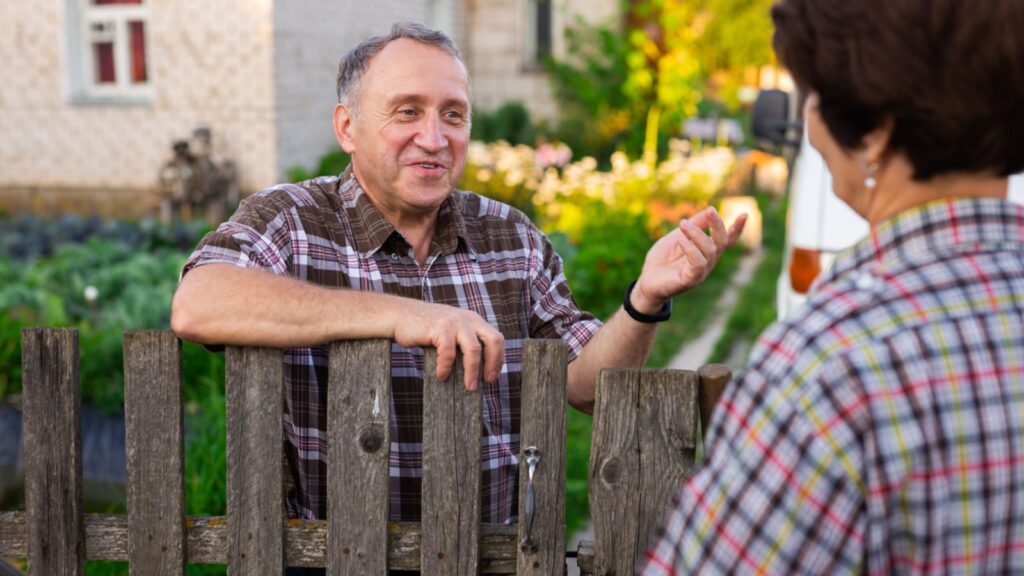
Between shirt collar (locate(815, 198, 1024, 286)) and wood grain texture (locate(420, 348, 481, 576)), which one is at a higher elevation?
shirt collar (locate(815, 198, 1024, 286))

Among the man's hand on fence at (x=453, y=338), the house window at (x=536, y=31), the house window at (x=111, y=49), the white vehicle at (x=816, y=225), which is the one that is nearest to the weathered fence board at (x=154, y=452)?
the man's hand on fence at (x=453, y=338)

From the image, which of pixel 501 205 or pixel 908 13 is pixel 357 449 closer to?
pixel 501 205

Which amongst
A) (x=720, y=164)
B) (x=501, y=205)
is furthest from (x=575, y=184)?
(x=501, y=205)

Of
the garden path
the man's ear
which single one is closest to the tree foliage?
the garden path

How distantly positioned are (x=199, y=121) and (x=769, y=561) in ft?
33.3

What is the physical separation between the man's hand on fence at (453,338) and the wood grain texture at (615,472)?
0.18 meters

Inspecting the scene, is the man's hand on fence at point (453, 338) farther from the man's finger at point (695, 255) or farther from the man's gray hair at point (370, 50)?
the man's gray hair at point (370, 50)

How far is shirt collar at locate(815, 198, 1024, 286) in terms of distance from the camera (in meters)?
1.19

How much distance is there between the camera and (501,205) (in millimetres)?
2459

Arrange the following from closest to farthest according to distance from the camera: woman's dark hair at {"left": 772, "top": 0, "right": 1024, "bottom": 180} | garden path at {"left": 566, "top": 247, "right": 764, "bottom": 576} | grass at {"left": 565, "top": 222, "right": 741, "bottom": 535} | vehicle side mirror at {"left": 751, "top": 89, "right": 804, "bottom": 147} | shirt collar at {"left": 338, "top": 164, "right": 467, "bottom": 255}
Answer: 1. woman's dark hair at {"left": 772, "top": 0, "right": 1024, "bottom": 180}
2. shirt collar at {"left": 338, "top": 164, "right": 467, "bottom": 255}
3. grass at {"left": 565, "top": 222, "right": 741, "bottom": 535}
4. vehicle side mirror at {"left": 751, "top": 89, "right": 804, "bottom": 147}
5. garden path at {"left": 566, "top": 247, "right": 764, "bottom": 576}

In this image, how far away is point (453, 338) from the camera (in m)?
1.82

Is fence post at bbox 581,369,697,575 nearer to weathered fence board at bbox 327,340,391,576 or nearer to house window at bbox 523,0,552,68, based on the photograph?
weathered fence board at bbox 327,340,391,576

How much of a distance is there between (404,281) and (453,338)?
0.46 meters

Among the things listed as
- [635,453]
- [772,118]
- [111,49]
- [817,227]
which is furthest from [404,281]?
[111,49]
